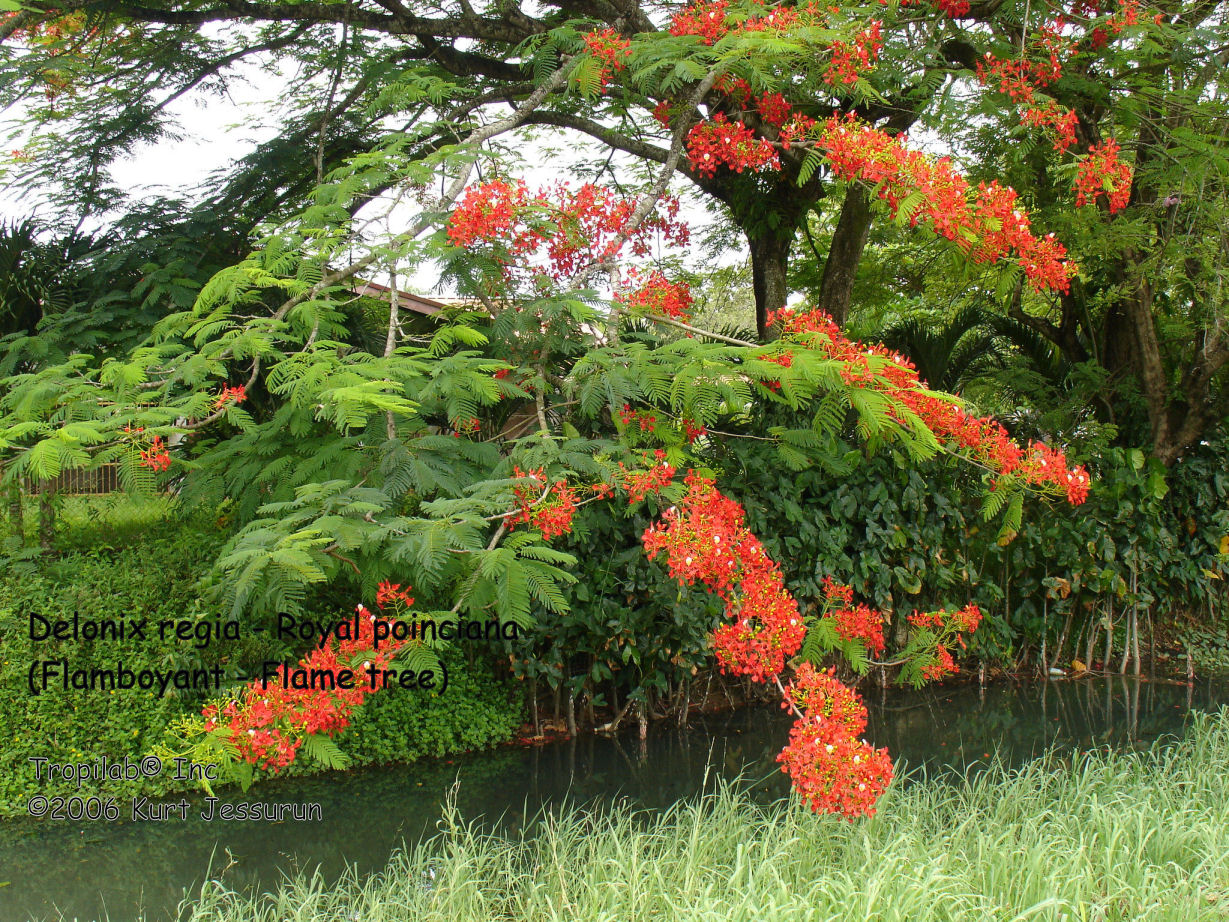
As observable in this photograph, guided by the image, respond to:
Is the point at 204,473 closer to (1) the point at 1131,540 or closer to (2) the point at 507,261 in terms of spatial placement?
(2) the point at 507,261

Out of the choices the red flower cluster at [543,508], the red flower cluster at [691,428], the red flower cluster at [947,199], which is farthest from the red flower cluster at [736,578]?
the red flower cluster at [947,199]

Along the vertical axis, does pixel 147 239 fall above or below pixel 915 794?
above

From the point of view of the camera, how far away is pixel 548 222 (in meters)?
4.66

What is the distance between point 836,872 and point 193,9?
267 inches

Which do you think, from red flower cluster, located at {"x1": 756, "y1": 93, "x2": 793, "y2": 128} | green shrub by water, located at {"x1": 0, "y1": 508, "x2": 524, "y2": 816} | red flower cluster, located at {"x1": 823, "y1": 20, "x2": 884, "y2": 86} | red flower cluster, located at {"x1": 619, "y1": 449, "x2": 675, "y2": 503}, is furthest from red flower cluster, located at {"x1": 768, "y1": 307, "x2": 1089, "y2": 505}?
green shrub by water, located at {"x1": 0, "y1": 508, "x2": 524, "y2": 816}

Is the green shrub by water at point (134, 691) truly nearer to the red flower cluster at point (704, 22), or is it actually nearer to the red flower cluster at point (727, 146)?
the red flower cluster at point (727, 146)

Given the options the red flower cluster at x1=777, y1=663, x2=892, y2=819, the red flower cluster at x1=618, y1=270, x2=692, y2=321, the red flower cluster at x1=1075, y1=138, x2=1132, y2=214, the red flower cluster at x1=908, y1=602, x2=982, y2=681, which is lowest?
the red flower cluster at x1=908, y1=602, x2=982, y2=681

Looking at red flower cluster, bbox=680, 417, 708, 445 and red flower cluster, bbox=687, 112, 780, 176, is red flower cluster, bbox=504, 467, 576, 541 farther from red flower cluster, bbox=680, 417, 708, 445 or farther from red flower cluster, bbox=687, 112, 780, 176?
red flower cluster, bbox=687, 112, 780, 176

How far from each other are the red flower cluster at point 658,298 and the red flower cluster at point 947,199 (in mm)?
1078

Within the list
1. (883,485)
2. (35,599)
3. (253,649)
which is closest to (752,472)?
(883,485)

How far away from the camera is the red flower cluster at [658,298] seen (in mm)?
4840

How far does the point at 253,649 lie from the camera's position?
5168 millimetres

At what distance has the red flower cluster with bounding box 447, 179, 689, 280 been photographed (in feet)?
14.2

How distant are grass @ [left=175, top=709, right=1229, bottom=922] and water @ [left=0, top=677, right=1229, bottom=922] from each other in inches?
14.1
